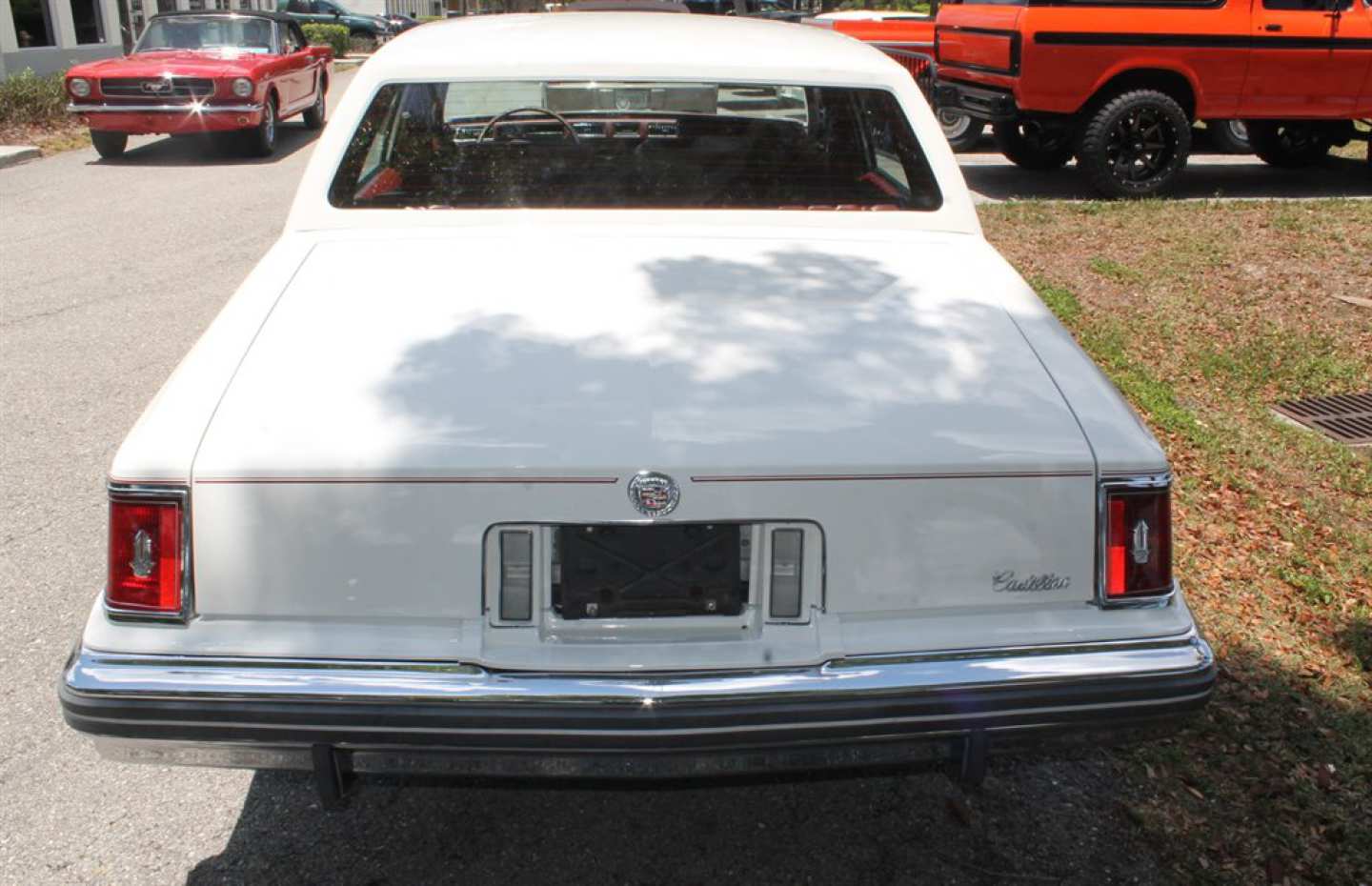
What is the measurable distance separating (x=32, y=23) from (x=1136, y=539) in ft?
81.7

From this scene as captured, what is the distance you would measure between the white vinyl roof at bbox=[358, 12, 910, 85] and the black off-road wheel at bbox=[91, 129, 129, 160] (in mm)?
11754

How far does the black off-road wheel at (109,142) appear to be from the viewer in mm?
14477

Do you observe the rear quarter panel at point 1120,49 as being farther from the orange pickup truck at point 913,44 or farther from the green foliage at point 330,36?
the green foliage at point 330,36

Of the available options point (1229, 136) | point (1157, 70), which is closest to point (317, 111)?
point (1157, 70)

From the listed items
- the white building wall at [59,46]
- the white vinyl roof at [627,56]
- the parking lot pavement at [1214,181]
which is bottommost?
the parking lot pavement at [1214,181]

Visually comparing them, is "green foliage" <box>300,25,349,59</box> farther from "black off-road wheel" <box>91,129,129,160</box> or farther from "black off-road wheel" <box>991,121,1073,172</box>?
"black off-road wheel" <box>991,121,1073,172</box>

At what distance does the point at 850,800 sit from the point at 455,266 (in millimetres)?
1657

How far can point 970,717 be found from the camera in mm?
2520

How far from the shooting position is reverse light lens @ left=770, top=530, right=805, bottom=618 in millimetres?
2545

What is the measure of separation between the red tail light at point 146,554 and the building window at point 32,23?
22960mm

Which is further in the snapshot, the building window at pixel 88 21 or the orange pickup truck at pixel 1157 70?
the building window at pixel 88 21

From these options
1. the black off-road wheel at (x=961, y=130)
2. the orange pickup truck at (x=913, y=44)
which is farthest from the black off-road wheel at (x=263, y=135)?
the black off-road wheel at (x=961, y=130)

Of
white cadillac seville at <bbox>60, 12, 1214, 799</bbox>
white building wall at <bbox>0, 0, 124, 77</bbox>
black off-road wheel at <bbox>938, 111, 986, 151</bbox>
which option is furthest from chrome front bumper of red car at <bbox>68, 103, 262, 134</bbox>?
white cadillac seville at <bbox>60, 12, 1214, 799</bbox>

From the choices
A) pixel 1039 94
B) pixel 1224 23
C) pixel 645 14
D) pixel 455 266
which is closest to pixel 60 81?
pixel 1039 94
